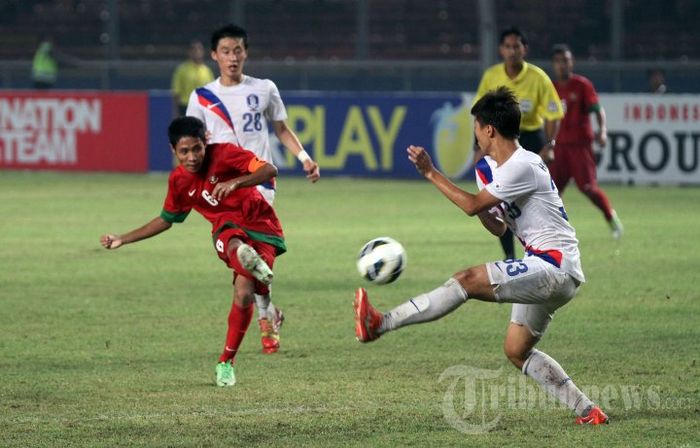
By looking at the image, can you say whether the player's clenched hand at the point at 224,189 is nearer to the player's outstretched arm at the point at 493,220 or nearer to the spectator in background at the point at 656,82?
the player's outstretched arm at the point at 493,220

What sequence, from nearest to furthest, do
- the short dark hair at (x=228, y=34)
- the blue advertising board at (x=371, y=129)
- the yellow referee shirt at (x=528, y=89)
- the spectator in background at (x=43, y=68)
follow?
the short dark hair at (x=228, y=34), the yellow referee shirt at (x=528, y=89), the blue advertising board at (x=371, y=129), the spectator in background at (x=43, y=68)

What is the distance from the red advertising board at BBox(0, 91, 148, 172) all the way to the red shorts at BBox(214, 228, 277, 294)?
1827cm

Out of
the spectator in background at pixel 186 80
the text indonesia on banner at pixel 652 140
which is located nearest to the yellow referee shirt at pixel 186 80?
the spectator in background at pixel 186 80

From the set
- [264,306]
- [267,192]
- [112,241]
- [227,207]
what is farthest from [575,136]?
[112,241]

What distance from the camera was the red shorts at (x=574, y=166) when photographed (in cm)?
1606

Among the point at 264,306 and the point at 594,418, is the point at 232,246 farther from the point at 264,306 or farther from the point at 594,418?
the point at 594,418

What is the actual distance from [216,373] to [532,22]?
25.0 metres

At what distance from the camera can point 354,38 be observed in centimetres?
3319

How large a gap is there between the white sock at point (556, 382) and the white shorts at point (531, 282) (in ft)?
1.05

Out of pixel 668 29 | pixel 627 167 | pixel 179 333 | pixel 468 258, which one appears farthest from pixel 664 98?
pixel 179 333

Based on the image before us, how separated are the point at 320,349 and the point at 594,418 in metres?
2.83

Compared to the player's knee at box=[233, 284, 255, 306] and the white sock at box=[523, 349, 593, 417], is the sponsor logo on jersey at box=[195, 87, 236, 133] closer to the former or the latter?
the player's knee at box=[233, 284, 255, 306]

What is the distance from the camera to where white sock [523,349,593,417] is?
6.97 m

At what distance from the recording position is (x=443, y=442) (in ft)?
21.8
